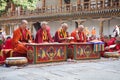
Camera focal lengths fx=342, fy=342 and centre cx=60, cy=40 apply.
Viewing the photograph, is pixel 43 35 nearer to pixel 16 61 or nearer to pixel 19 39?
pixel 19 39

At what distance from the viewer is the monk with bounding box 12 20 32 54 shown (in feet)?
35.1

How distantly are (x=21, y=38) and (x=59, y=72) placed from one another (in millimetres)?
2725

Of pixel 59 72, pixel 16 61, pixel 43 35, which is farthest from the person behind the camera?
pixel 43 35

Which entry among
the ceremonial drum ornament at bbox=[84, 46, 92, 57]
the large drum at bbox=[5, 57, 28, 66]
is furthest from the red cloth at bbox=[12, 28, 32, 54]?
the ceremonial drum ornament at bbox=[84, 46, 92, 57]

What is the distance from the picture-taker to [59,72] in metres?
8.87

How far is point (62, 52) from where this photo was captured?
11.2m

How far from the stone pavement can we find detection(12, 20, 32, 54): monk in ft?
2.89

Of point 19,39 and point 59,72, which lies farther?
point 19,39

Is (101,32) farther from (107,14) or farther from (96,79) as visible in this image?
(96,79)

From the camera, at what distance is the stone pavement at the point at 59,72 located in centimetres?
805

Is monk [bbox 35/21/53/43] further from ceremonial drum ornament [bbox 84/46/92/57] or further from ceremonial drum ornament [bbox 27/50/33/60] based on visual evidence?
ceremonial drum ornament [bbox 84/46/92/57]

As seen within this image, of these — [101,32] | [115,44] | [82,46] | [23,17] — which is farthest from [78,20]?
[82,46]

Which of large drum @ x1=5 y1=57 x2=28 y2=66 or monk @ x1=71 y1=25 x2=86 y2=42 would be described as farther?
monk @ x1=71 y1=25 x2=86 y2=42

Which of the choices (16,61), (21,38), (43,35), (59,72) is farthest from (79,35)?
(59,72)
